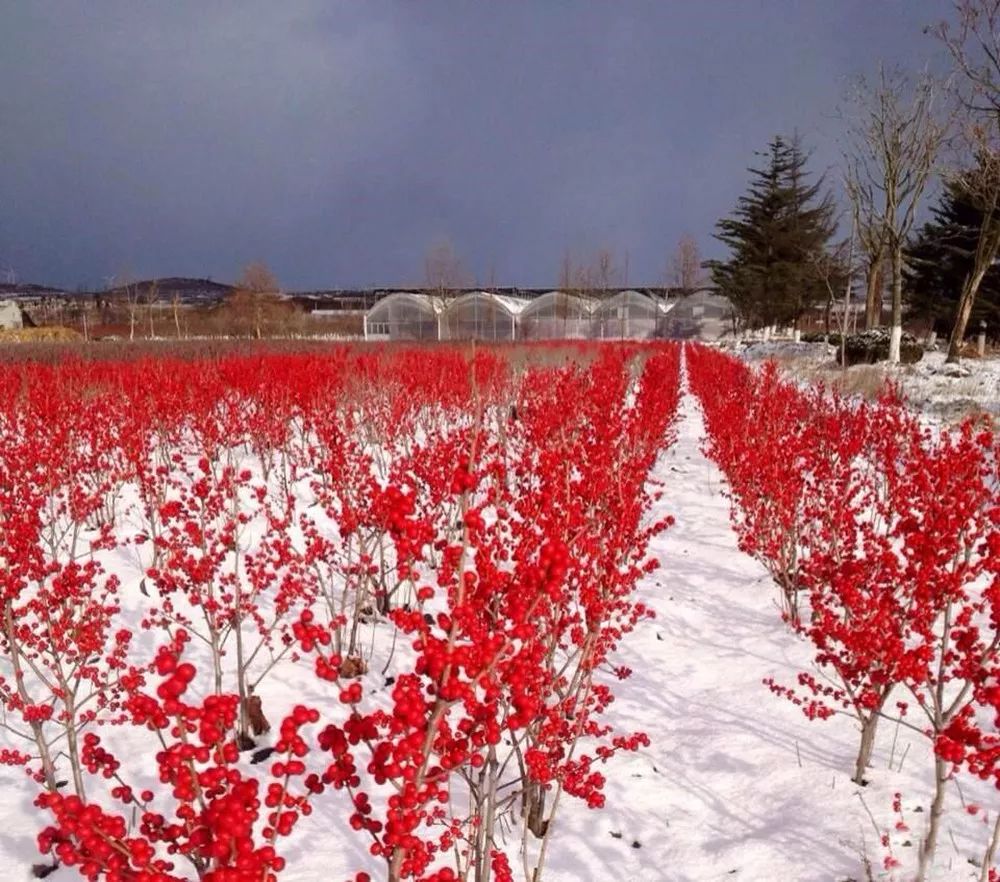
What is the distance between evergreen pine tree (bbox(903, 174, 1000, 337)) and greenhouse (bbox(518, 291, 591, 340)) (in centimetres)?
2411

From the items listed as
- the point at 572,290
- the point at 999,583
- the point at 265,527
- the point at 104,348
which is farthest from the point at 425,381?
the point at 572,290

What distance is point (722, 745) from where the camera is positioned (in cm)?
383

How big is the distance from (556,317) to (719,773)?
51.8 meters

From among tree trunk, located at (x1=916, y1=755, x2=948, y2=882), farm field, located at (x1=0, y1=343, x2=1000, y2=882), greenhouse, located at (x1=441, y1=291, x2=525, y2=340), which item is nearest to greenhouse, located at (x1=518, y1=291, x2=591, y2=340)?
greenhouse, located at (x1=441, y1=291, x2=525, y2=340)

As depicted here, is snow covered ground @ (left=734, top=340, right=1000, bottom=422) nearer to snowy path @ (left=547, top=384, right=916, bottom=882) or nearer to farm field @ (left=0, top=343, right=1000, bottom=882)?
farm field @ (left=0, top=343, right=1000, bottom=882)

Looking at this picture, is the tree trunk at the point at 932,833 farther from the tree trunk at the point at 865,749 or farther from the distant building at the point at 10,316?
the distant building at the point at 10,316

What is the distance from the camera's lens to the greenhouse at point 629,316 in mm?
54156

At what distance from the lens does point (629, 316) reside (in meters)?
54.6

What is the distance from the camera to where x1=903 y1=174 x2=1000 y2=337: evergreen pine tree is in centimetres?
2853

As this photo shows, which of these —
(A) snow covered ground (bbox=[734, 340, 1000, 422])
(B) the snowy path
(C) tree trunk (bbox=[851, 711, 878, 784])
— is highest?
(A) snow covered ground (bbox=[734, 340, 1000, 422])

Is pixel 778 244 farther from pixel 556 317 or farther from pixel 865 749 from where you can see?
pixel 865 749

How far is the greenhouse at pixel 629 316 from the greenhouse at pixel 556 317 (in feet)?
3.75

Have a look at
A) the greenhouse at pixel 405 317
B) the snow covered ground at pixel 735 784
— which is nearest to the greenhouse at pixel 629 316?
the greenhouse at pixel 405 317

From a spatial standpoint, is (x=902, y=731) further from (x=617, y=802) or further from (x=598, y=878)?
(x=598, y=878)
